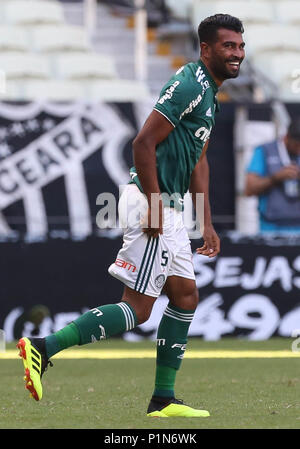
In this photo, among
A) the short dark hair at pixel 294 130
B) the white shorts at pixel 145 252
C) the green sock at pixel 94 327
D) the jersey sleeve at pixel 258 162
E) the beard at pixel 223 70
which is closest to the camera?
the green sock at pixel 94 327

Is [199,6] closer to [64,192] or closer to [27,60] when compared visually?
[27,60]

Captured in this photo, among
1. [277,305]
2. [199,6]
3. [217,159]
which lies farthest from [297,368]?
[199,6]

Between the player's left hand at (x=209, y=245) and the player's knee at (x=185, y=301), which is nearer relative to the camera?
the player's knee at (x=185, y=301)

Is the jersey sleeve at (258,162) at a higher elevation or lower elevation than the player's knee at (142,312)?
lower

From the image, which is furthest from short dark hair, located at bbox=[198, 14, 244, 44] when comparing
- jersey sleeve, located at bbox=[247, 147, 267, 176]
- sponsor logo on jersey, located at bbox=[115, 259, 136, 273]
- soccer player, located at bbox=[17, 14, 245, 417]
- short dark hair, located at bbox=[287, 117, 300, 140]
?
jersey sleeve, located at bbox=[247, 147, 267, 176]

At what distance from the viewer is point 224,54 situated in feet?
17.7

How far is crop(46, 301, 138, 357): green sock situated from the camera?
17.0 ft

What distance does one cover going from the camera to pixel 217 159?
1174 centimetres

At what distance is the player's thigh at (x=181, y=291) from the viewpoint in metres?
5.45

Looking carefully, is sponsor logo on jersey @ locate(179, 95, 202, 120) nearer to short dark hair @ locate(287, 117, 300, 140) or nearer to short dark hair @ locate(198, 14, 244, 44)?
short dark hair @ locate(198, 14, 244, 44)

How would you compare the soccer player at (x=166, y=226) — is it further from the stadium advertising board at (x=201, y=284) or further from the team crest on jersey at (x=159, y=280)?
the stadium advertising board at (x=201, y=284)

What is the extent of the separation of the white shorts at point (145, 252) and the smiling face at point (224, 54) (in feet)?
2.30

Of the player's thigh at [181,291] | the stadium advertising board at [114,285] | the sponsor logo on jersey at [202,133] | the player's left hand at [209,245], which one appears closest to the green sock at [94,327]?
the player's thigh at [181,291]

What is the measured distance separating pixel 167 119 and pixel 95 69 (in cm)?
953
